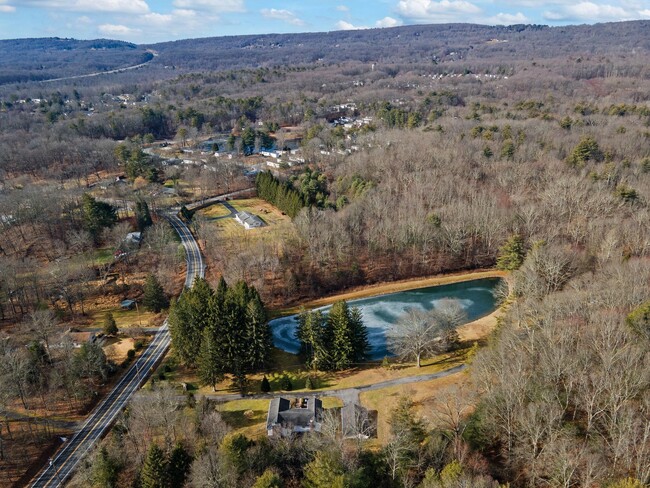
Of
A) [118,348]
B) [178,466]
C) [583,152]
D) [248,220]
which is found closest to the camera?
[178,466]

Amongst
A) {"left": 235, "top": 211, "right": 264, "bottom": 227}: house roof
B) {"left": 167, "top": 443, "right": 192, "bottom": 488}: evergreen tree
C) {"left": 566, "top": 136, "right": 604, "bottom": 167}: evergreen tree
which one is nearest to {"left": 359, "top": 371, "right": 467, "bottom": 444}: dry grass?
{"left": 167, "top": 443, "right": 192, "bottom": 488}: evergreen tree

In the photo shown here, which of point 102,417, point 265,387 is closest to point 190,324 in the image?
point 265,387

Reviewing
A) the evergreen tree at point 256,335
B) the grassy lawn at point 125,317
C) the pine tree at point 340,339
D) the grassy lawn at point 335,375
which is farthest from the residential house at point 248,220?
the pine tree at point 340,339

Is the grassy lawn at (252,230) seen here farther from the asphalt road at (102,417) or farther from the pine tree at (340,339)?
the pine tree at (340,339)

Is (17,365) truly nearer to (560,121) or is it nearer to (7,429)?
(7,429)

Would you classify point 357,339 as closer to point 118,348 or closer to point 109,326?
point 118,348

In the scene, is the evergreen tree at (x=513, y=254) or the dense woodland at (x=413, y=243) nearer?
the dense woodland at (x=413, y=243)
